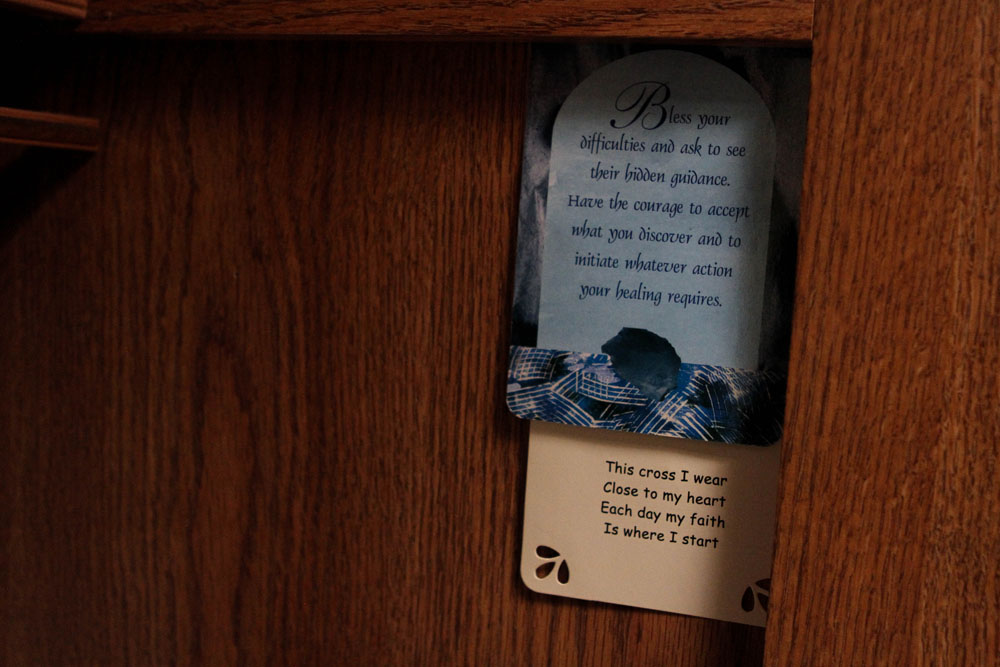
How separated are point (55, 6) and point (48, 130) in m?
0.07

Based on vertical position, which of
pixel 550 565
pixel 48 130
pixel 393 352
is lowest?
pixel 550 565

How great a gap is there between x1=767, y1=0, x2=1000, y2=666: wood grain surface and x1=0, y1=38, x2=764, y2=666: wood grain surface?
0.30 ft

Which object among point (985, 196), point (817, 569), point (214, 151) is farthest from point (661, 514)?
point (214, 151)

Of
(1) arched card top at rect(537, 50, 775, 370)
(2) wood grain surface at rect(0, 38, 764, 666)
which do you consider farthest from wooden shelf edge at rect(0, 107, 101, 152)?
(1) arched card top at rect(537, 50, 775, 370)

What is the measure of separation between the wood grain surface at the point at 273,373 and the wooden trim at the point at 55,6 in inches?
1.7

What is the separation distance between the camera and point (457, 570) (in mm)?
488

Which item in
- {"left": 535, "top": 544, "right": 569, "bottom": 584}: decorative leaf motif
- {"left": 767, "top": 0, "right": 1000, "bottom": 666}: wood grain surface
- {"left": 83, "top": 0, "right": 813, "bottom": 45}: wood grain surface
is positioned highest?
{"left": 83, "top": 0, "right": 813, "bottom": 45}: wood grain surface

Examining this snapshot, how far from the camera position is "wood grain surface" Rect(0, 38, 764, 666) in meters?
0.48

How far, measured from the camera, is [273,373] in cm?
52

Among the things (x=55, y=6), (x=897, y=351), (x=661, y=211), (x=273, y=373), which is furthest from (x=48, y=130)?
(x=897, y=351)

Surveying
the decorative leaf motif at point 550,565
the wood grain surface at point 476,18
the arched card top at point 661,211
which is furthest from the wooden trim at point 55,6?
the decorative leaf motif at point 550,565

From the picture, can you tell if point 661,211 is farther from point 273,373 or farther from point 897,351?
point 273,373

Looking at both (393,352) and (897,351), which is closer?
(897,351)

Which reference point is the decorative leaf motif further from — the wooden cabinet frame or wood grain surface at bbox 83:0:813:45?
wood grain surface at bbox 83:0:813:45
